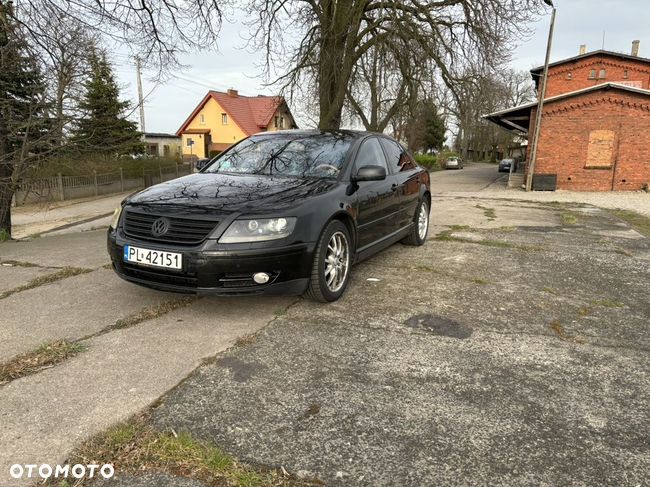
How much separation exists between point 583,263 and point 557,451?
14.3 feet

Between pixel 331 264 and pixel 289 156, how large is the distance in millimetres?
1367

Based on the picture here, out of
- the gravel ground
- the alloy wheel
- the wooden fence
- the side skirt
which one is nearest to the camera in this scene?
the alloy wheel

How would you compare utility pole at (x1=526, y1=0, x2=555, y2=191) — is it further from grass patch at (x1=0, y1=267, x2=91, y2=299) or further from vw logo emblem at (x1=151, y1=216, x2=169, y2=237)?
vw logo emblem at (x1=151, y1=216, x2=169, y2=237)

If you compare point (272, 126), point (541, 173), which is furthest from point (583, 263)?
point (272, 126)

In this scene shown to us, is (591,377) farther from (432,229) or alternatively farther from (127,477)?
(432,229)

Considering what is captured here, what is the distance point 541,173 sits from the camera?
20.4 m

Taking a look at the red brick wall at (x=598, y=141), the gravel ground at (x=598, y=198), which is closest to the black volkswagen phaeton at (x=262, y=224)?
the gravel ground at (x=598, y=198)

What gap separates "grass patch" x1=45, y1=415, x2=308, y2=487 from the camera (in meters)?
1.94

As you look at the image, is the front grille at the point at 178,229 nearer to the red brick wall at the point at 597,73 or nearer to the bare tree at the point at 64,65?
the bare tree at the point at 64,65

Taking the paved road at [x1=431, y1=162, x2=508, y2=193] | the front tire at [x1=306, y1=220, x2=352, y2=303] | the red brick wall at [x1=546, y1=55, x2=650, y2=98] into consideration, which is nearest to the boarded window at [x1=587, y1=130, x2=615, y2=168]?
the paved road at [x1=431, y1=162, x2=508, y2=193]

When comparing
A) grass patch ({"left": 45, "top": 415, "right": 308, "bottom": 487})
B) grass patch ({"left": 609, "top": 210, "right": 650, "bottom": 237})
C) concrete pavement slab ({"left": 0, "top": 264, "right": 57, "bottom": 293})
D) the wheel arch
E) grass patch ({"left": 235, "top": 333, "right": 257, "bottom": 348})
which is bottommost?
grass patch ({"left": 45, "top": 415, "right": 308, "bottom": 487})

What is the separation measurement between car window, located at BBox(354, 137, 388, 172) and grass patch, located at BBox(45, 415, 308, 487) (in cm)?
320

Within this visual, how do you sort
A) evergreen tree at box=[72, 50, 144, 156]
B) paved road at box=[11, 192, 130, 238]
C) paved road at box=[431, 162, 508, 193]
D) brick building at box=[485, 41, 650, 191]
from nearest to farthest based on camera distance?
evergreen tree at box=[72, 50, 144, 156] < paved road at box=[11, 192, 130, 238] < brick building at box=[485, 41, 650, 191] < paved road at box=[431, 162, 508, 193]

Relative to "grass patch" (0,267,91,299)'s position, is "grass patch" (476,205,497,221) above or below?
above
